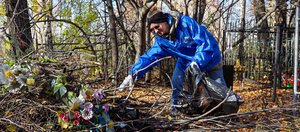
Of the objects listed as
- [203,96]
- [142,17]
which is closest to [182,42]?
[203,96]

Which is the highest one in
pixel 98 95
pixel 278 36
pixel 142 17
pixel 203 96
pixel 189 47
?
pixel 142 17

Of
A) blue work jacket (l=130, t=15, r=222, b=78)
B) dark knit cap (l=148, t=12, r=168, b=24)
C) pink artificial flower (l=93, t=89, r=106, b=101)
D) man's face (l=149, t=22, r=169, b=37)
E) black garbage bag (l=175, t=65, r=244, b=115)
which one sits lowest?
black garbage bag (l=175, t=65, r=244, b=115)

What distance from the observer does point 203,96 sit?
2.34m

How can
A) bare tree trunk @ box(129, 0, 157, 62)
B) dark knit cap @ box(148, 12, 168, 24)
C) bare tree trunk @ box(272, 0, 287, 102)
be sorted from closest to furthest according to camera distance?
dark knit cap @ box(148, 12, 168, 24)
bare tree trunk @ box(272, 0, 287, 102)
bare tree trunk @ box(129, 0, 157, 62)

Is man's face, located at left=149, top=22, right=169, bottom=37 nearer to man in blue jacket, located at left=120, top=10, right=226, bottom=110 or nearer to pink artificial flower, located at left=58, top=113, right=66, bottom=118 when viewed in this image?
man in blue jacket, located at left=120, top=10, right=226, bottom=110

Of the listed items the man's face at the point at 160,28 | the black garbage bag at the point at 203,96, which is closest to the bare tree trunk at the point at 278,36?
the man's face at the point at 160,28

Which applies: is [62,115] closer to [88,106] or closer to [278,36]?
[88,106]

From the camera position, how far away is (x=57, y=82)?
172cm

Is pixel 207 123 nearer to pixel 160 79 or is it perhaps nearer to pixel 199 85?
pixel 199 85

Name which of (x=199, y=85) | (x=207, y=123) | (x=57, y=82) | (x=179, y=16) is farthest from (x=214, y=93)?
(x=57, y=82)

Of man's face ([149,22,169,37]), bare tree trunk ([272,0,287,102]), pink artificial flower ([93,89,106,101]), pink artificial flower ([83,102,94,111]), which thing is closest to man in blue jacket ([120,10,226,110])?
man's face ([149,22,169,37])

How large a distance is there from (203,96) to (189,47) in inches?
26.6

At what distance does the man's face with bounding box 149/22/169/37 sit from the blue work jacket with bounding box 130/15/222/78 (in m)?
0.10

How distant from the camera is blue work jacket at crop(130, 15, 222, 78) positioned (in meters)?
2.59
